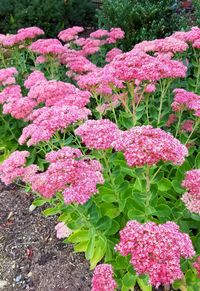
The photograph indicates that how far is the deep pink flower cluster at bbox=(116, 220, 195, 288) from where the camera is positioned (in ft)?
5.62

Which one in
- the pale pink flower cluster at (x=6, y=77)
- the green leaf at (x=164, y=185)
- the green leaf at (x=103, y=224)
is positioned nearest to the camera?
the green leaf at (x=103, y=224)

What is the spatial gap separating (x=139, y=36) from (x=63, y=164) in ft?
11.7

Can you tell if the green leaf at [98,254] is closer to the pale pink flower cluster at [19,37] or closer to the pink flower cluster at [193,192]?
the pink flower cluster at [193,192]

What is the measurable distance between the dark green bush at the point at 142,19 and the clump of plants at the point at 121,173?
1.66 metres

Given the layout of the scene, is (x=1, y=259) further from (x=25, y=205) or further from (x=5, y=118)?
(x=5, y=118)

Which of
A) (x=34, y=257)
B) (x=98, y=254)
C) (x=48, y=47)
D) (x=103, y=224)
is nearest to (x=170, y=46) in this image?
(x=48, y=47)

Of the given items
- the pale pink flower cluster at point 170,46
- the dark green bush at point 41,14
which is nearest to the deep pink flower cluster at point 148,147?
the pale pink flower cluster at point 170,46

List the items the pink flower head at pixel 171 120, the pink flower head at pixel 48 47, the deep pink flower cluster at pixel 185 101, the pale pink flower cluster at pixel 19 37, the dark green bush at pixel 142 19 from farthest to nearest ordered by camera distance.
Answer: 1. the dark green bush at pixel 142 19
2. the pale pink flower cluster at pixel 19 37
3. the pink flower head at pixel 48 47
4. the pink flower head at pixel 171 120
5. the deep pink flower cluster at pixel 185 101

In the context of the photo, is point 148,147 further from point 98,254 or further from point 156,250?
point 98,254

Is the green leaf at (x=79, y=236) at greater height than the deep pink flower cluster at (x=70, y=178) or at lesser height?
lesser

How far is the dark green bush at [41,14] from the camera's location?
6.49 m

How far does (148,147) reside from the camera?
1.94 meters

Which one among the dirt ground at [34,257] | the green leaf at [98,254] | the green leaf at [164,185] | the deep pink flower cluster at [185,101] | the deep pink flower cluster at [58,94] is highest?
the deep pink flower cluster at [58,94]

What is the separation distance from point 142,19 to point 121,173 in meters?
3.08
